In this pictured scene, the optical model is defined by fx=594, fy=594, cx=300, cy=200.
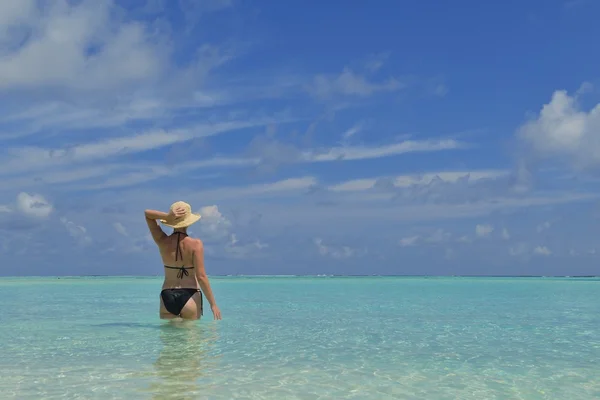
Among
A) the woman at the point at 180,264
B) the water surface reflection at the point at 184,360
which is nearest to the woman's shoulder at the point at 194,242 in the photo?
the woman at the point at 180,264

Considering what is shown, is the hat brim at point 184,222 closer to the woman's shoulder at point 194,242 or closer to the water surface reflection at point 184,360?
the woman's shoulder at point 194,242

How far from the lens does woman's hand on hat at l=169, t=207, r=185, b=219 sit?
898 centimetres

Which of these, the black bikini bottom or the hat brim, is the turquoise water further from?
the hat brim

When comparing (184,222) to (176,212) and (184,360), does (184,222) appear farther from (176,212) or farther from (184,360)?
(184,360)

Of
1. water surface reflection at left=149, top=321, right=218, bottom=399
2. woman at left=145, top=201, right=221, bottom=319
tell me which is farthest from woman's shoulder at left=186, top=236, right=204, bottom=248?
water surface reflection at left=149, top=321, right=218, bottom=399

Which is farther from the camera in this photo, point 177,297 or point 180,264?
point 177,297

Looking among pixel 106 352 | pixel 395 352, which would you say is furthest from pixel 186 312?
pixel 395 352

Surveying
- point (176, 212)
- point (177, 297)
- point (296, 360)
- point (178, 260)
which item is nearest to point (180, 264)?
point (178, 260)

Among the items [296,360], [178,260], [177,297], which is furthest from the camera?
[177,297]

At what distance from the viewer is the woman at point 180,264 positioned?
9062 millimetres

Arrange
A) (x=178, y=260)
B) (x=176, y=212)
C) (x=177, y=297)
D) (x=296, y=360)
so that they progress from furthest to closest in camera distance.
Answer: (x=177, y=297)
(x=178, y=260)
(x=176, y=212)
(x=296, y=360)

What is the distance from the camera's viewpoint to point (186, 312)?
32.3 feet

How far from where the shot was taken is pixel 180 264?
9.48 meters

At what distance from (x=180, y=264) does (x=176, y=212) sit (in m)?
0.97
